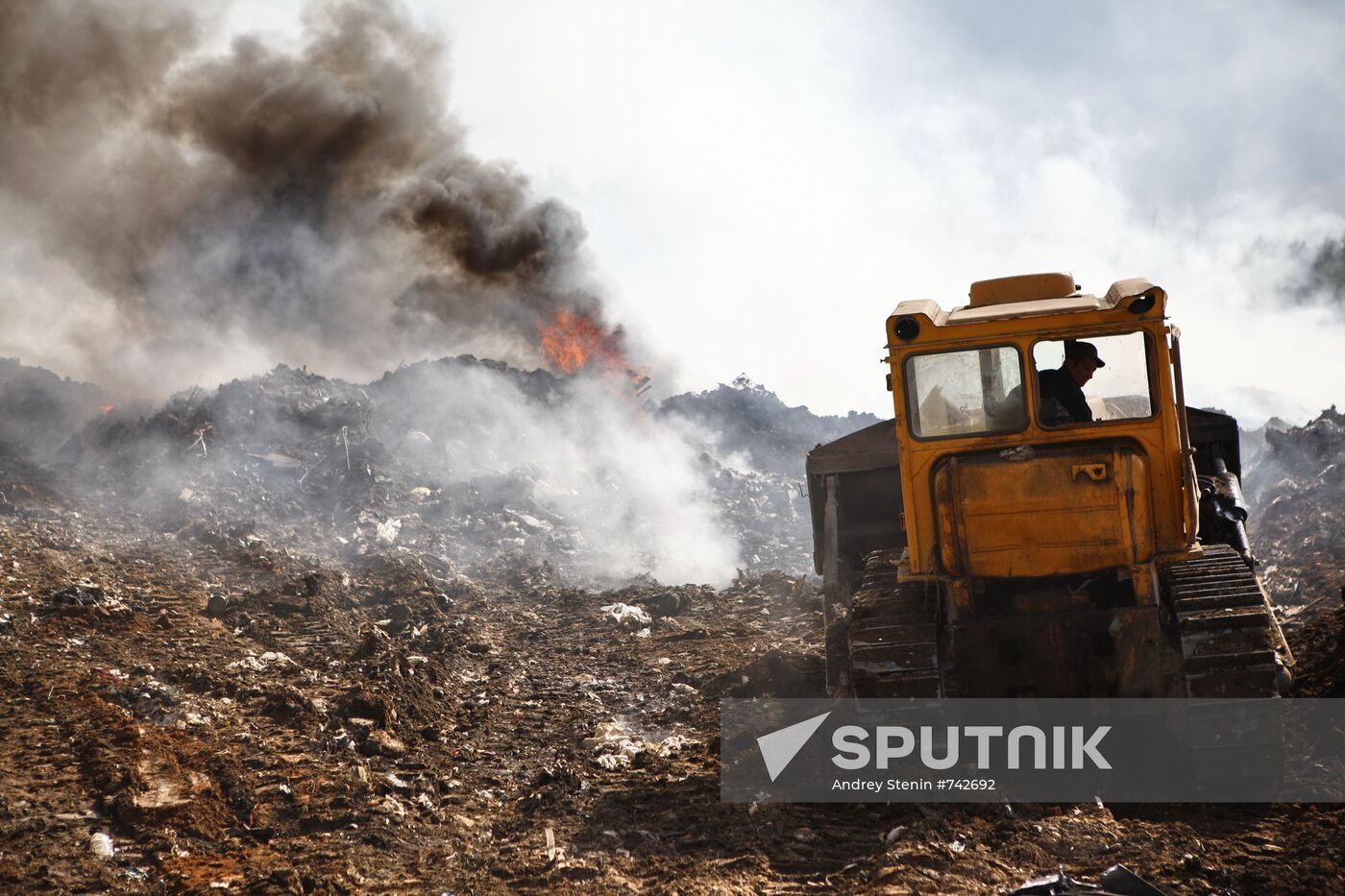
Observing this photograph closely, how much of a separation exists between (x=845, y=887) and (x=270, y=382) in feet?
81.1

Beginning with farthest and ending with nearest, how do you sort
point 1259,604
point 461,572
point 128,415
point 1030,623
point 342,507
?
1. point 128,415
2. point 342,507
3. point 461,572
4. point 1030,623
5. point 1259,604

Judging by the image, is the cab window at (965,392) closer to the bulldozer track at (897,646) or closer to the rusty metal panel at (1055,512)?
the rusty metal panel at (1055,512)

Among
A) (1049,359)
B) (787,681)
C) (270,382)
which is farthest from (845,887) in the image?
(270,382)

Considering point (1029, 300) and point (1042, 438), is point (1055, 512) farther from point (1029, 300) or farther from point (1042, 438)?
point (1029, 300)

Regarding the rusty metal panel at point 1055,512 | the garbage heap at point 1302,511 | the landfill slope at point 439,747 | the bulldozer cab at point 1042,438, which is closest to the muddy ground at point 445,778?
the landfill slope at point 439,747

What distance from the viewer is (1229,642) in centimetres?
481

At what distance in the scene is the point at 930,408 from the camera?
219 inches

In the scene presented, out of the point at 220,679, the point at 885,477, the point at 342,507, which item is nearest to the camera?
the point at 220,679

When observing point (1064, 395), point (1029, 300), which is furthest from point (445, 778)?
point (1029, 300)

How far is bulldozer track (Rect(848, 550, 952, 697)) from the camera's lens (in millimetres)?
5176

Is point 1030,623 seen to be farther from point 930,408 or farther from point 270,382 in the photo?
point 270,382

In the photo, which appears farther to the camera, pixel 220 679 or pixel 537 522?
pixel 537 522

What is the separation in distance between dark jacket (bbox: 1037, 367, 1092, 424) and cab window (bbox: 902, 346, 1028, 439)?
0.43ft

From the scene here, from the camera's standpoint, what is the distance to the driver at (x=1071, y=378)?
5398mm
